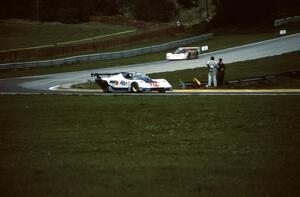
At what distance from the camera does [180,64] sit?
47.2 m

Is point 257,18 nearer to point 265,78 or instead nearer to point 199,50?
point 199,50

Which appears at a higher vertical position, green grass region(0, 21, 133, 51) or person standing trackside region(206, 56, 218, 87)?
green grass region(0, 21, 133, 51)

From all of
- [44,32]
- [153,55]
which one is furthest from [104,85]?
[44,32]

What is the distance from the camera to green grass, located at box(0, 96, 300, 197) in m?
8.70

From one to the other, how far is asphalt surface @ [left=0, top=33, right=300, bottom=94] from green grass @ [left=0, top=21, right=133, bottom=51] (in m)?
26.1

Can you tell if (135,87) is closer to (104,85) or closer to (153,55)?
(104,85)

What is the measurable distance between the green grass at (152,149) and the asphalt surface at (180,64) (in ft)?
57.4

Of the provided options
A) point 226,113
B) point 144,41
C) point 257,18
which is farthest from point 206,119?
point 257,18

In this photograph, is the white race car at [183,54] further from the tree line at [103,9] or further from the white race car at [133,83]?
the tree line at [103,9]

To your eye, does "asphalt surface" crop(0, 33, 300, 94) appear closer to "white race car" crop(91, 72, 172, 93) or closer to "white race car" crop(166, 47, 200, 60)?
"white race car" crop(166, 47, 200, 60)

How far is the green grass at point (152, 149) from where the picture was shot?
8.70 meters

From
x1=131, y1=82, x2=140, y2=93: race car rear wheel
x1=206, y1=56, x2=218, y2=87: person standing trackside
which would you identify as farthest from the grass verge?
x1=206, y1=56, x2=218, y2=87: person standing trackside

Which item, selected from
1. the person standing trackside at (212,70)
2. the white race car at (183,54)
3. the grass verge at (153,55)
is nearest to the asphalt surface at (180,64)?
the white race car at (183,54)

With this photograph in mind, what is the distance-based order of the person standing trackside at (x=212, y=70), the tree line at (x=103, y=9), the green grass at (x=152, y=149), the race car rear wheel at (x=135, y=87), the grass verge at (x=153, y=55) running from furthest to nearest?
the tree line at (x=103, y=9) < the grass verge at (x=153, y=55) < the person standing trackside at (x=212, y=70) < the race car rear wheel at (x=135, y=87) < the green grass at (x=152, y=149)
